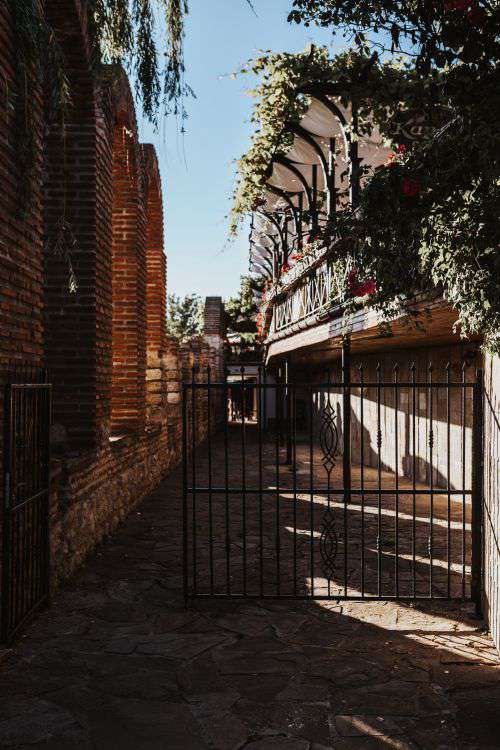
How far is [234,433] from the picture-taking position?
26250 mm

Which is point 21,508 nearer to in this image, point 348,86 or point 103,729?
point 103,729

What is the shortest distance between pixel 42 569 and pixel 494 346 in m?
3.81

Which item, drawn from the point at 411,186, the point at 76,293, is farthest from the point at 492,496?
the point at 76,293

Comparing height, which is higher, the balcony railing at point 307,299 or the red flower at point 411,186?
the balcony railing at point 307,299

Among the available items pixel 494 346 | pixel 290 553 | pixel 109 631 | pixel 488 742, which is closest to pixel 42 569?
pixel 109 631

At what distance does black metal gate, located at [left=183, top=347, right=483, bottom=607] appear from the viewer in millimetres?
5363

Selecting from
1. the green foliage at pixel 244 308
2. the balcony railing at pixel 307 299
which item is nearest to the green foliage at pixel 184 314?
the green foliage at pixel 244 308

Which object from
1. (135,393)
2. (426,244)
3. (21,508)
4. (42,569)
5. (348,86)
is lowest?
(42,569)

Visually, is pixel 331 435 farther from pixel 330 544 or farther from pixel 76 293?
pixel 76 293

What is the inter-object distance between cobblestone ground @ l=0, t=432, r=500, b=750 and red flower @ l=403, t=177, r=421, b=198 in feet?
9.64

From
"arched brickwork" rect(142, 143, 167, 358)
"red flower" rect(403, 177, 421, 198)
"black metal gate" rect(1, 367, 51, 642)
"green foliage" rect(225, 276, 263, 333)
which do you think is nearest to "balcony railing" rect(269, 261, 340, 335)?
"arched brickwork" rect(142, 143, 167, 358)

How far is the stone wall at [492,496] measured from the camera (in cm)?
453

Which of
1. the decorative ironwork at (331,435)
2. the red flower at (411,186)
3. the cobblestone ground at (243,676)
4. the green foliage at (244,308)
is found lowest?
the cobblestone ground at (243,676)

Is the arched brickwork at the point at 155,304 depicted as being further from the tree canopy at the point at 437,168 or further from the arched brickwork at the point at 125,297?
the tree canopy at the point at 437,168
